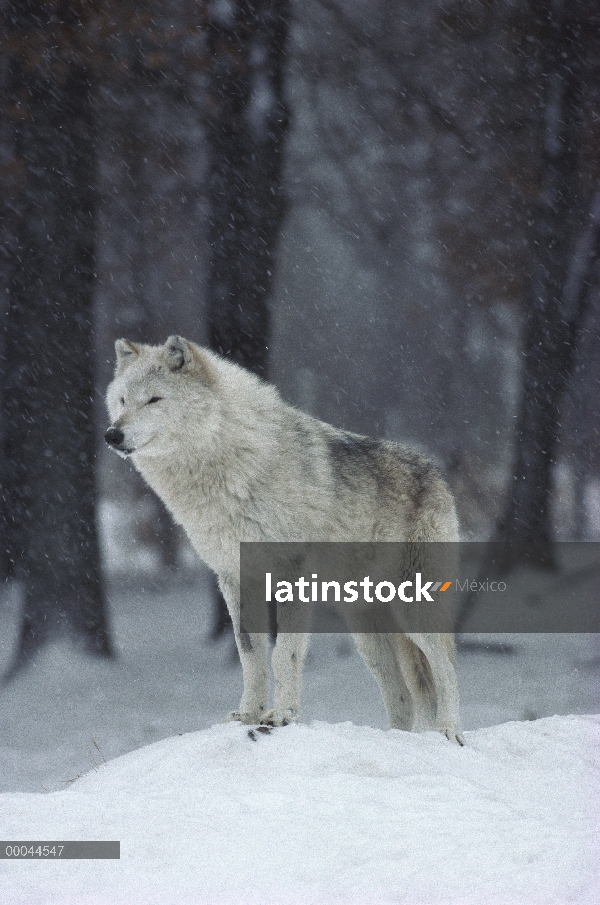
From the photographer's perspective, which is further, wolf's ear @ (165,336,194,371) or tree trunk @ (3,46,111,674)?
tree trunk @ (3,46,111,674)

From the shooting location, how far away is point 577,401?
851 cm

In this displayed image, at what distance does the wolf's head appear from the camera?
12.9 ft

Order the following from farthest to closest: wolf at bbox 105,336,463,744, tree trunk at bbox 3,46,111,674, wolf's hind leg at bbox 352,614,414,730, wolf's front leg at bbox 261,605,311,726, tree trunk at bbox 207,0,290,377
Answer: tree trunk at bbox 207,0,290,377, tree trunk at bbox 3,46,111,674, wolf's hind leg at bbox 352,614,414,730, wolf at bbox 105,336,463,744, wolf's front leg at bbox 261,605,311,726

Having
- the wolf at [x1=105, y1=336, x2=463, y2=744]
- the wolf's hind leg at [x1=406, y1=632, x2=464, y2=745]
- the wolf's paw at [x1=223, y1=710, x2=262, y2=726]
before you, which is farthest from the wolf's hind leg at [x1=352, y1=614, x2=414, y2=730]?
the wolf's paw at [x1=223, y1=710, x2=262, y2=726]

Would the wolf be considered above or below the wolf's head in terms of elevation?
below

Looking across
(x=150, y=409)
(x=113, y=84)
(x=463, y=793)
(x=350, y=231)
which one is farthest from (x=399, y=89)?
(x=463, y=793)

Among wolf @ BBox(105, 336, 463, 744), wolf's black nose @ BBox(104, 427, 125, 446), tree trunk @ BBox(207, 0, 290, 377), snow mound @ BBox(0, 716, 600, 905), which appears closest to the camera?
snow mound @ BBox(0, 716, 600, 905)

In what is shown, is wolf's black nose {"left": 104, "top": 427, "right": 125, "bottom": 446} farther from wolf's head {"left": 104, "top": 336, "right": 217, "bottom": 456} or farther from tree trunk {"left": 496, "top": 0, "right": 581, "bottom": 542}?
tree trunk {"left": 496, "top": 0, "right": 581, "bottom": 542}

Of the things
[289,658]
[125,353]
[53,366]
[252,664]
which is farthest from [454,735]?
[53,366]

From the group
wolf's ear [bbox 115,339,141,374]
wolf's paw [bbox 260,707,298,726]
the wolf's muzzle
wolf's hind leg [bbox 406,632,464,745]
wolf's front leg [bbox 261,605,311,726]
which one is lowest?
wolf's hind leg [bbox 406,632,464,745]

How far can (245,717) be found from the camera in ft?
13.0

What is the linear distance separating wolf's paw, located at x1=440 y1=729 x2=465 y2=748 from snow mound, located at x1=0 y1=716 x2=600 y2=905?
10 centimetres

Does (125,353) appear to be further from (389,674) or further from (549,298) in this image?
(549,298)

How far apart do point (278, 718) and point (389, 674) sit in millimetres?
1106
